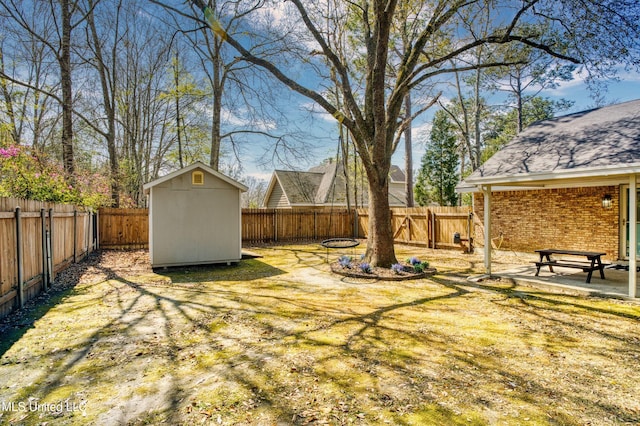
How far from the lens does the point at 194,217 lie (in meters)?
9.07

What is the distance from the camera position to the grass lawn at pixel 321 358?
2.65 metres

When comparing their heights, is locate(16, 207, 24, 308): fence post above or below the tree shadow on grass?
above

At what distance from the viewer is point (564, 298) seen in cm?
621

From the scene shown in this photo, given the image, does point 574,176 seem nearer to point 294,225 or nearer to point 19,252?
point 19,252

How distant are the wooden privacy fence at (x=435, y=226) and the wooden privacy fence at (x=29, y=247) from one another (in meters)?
11.6

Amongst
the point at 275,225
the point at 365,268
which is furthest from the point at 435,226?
the point at 275,225

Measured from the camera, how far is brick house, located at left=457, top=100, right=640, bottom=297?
6445mm

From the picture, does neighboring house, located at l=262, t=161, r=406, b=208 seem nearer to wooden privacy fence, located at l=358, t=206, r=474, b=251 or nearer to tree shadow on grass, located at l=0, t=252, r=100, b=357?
wooden privacy fence, located at l=358, t=206, r=474, b=251

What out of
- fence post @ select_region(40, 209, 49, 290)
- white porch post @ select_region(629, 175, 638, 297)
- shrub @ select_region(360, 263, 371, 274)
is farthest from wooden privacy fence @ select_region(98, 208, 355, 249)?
white porch post @ select_region(629, 175, 638, 297)

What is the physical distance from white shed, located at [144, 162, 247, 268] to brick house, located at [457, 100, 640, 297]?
20.7 feet

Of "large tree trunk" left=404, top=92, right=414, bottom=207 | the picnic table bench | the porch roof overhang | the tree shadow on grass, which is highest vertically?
"large tree trunk" left=404, top=92, right=414, bottom=207

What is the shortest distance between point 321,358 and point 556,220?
32.7ft

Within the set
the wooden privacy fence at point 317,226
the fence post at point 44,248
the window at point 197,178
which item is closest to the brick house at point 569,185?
the wooden privacy fence at point 317,226

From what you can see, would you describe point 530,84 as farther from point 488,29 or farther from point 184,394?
point 184,394
